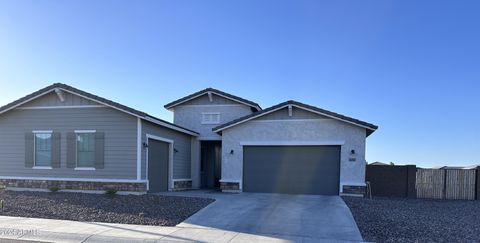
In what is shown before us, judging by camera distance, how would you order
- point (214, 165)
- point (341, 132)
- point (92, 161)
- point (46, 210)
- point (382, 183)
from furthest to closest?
point (214, 165), point (382, 183), point (341, 132), point (92, 161), point (46, 210)

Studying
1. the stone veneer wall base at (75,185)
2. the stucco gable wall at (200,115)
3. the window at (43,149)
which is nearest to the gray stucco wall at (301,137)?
the stucco gable wall at (200,115)

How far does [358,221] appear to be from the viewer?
9586 millimetres

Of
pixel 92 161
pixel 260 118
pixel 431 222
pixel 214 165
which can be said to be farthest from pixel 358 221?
pixel 214 165

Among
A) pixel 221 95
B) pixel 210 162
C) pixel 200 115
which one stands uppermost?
pixel 221 95

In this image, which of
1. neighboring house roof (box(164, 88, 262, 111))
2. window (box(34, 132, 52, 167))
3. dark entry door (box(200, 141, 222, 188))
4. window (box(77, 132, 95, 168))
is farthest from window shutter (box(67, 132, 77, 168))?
dark entry door (box(200, 141, 222, 188))

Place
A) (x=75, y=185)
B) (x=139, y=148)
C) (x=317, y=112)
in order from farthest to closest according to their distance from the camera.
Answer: (x=317, y=112) < (x=75, y=185) < (x=139, y=148)

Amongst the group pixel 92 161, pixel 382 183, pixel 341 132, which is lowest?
pixel 382 183

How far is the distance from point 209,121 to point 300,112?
5.77 m

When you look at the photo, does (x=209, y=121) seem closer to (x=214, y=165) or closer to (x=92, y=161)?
(x=214, y=165)

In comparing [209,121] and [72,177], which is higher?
[209,121]

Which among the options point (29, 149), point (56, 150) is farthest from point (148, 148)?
point (29, 149)

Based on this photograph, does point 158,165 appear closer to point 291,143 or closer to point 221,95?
point 221,95

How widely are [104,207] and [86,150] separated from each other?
4.54m

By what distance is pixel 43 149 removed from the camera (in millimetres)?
15367
